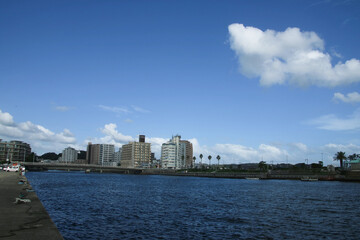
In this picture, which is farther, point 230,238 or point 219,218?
point 219,218

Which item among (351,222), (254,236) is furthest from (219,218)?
(351,222)

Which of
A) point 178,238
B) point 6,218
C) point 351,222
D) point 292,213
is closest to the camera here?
point 6,218

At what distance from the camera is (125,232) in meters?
32.6

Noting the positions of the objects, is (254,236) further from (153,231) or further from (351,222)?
(351,222)

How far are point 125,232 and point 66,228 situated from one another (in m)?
7.14

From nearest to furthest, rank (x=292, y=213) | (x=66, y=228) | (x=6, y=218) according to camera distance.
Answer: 1. (x=6, y=218)
2. (x=66, y=228)
3. (x=292, y=213)

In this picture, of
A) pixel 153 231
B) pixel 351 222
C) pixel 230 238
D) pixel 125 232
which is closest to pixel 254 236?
pixel 230 238

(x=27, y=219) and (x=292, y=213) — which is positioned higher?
(x=27, y=219)

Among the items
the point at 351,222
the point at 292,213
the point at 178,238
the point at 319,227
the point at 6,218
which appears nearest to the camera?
the point at 6,218

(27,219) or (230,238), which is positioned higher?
(27,219)

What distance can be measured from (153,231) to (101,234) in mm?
5962

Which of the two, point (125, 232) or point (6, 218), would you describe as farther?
point (125, 232)

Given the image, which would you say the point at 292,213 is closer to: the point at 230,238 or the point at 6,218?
the point at 230,238

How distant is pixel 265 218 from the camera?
44.7 metres
